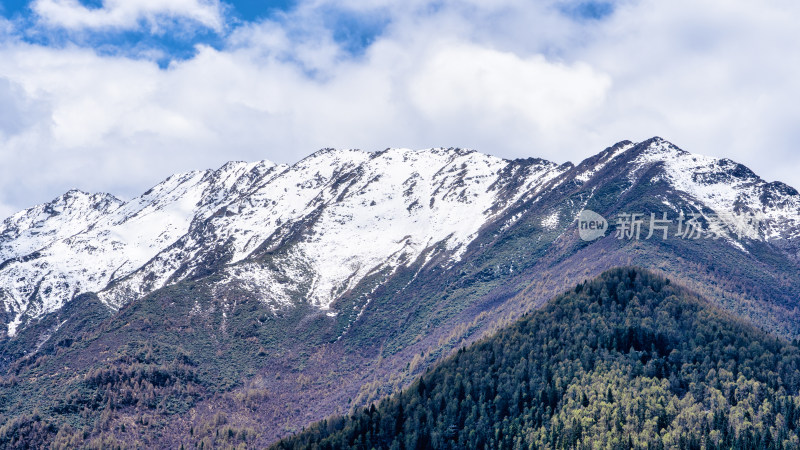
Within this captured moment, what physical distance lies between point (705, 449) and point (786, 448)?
62.1 feet

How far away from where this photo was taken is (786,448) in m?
196

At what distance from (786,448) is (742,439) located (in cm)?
1024

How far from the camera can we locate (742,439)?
198 metres

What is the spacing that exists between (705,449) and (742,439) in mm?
9270

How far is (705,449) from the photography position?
19988 cm
